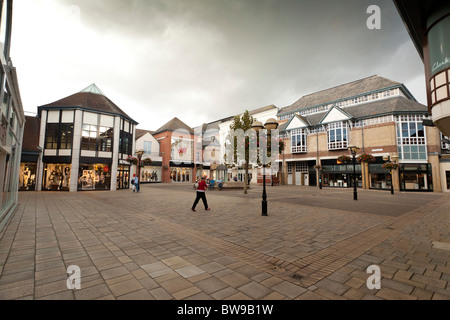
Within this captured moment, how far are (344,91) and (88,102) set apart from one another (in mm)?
39032

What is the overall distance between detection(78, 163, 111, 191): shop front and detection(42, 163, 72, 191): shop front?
1.23 meters

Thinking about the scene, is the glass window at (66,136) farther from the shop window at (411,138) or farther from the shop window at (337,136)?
the shop window at (411,138)

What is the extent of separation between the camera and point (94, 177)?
22.8 m

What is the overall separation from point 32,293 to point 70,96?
2791 centimetres

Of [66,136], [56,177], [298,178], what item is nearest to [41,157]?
[56,177]

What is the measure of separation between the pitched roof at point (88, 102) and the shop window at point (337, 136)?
30.3m

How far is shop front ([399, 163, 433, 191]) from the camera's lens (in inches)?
982

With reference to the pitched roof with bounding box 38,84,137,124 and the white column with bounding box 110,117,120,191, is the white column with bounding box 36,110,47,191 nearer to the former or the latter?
the pitched roof with bounding box 38,84,137,124

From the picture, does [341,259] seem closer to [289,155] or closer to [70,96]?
[70,96]

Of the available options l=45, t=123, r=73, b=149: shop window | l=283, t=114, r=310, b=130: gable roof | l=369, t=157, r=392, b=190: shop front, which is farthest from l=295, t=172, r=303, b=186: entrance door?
l=45, t=123, r=73, b=149: shop window

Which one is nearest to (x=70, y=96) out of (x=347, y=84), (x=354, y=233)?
(x=354, y=233)

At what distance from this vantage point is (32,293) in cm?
278

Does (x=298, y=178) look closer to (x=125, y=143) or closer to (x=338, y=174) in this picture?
(x=338, y=174)

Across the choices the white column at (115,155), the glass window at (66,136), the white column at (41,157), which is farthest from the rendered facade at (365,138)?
the white column at (41,157)
